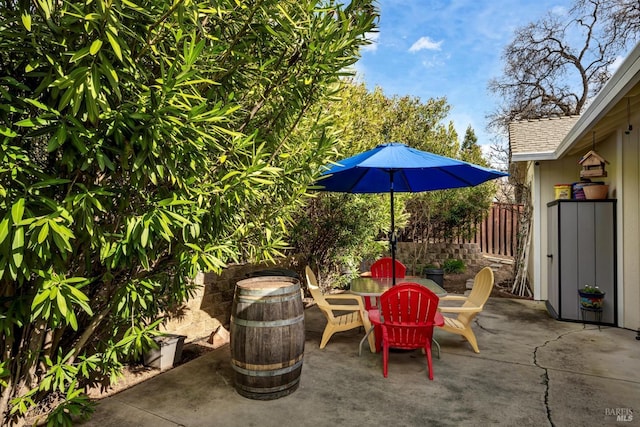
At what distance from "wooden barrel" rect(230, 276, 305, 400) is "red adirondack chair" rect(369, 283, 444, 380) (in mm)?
863

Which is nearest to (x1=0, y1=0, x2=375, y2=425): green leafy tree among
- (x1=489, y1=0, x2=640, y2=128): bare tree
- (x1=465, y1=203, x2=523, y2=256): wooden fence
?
(x1=465, y1=203, x2=523, y2=256): wooden fence

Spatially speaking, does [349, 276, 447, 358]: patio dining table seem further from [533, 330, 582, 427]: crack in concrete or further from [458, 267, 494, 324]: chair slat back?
[533, 330, 582, 427]: crack in concrete

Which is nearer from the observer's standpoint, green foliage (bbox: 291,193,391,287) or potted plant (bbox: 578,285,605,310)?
potted plant (bbox: 578,285,605,310)

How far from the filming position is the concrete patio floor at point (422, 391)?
2.56 m

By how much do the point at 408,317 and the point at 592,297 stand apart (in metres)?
3.13

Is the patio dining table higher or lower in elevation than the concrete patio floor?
higher

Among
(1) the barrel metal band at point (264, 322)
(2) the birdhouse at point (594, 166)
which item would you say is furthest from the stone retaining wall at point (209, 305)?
(2) the birdhouse at point (594, 166)

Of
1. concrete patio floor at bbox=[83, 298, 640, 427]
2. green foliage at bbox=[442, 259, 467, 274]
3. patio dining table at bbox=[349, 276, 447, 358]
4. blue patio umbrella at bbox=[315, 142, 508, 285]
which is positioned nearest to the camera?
concrete patio floor at bbox=[83, 298, 640, 427]

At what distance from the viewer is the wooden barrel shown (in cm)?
276

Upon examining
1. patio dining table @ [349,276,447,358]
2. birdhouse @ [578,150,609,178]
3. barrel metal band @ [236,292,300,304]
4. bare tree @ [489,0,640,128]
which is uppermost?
bare tree @ [489,0,640,128]

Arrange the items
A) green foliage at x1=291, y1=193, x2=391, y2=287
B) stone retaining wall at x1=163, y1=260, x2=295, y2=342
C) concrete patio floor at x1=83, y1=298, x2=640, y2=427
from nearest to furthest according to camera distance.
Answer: concrete patio floor at x1=83, y1=298, x2=640, y2=427, stone retaining wall at x1=163, y1=260, x2=295, y2=342, green foliage at x1=291, y1=193, x2=391, y2=287

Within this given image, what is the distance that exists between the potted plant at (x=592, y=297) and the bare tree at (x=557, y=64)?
39.2 feet

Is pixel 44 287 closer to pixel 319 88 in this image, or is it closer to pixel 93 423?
pixel 93 423

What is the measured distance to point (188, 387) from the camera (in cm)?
304
